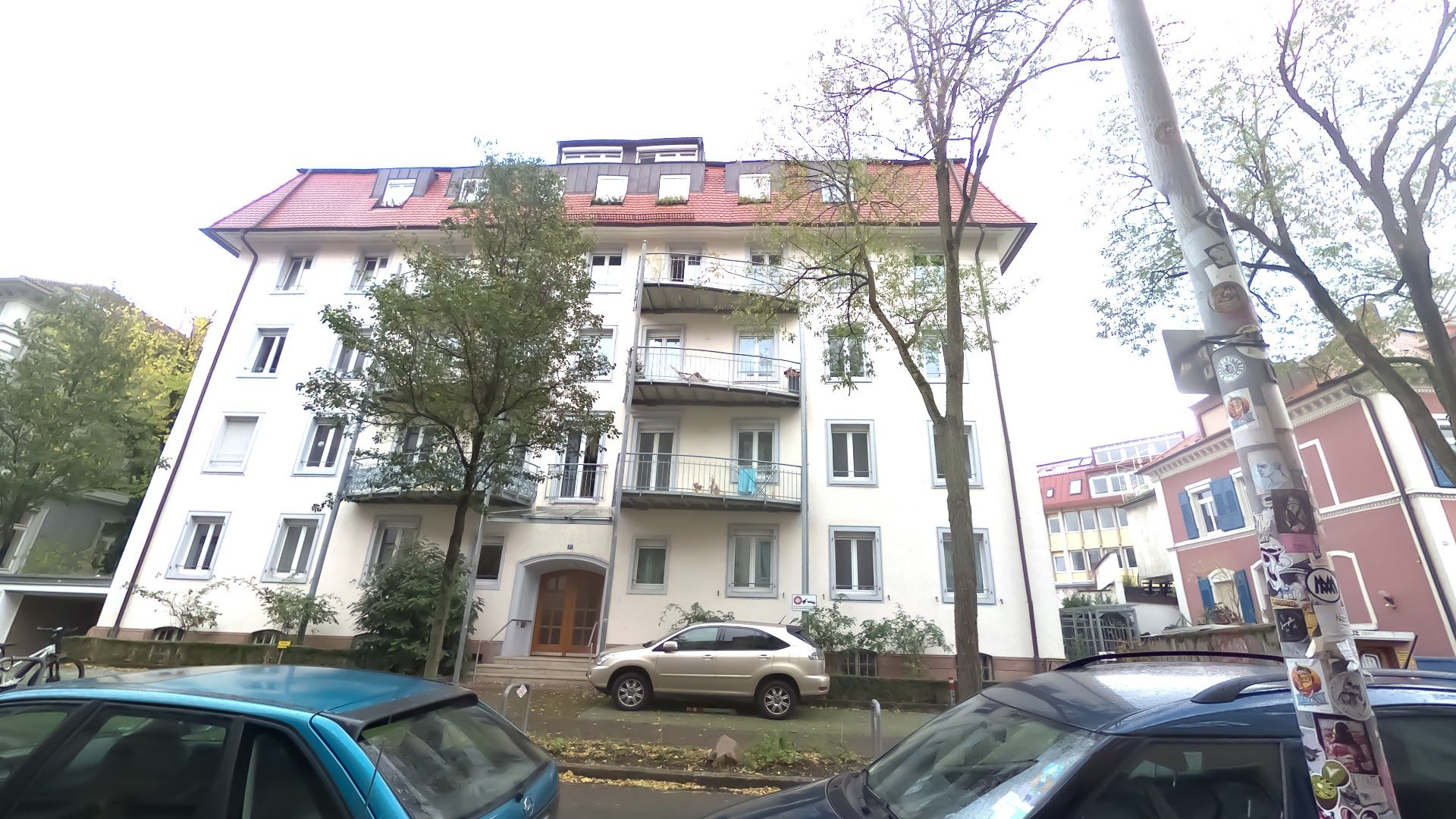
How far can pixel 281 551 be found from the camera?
630 inches

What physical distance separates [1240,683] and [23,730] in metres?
4.55

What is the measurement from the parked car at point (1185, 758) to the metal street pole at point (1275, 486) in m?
0.03

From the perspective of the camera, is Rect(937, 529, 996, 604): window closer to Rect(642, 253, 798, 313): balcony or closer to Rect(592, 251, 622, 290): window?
Rect(642, 253, 798, 313): balcony

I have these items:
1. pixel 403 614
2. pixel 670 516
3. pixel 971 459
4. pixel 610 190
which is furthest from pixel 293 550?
pixel 971 459

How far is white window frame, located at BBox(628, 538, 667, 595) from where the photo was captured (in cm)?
1498

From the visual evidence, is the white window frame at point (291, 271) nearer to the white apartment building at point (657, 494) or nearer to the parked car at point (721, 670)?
the white apartment building at point (657, 494)

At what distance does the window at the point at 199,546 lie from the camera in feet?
51.8

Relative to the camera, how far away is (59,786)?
2.18 metres

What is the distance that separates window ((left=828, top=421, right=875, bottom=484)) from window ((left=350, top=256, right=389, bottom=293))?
51.1 feet

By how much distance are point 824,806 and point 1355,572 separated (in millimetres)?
23720

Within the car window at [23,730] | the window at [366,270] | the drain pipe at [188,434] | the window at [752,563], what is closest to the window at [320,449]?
the drain pipe at [188,434]

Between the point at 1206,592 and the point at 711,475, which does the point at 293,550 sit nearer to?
the point at 711,475

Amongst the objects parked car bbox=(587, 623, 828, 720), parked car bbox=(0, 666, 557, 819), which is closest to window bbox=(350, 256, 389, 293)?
parked car bbox=(587, 623, 828, 720)

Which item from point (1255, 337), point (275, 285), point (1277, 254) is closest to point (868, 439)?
point (1277, 254)
